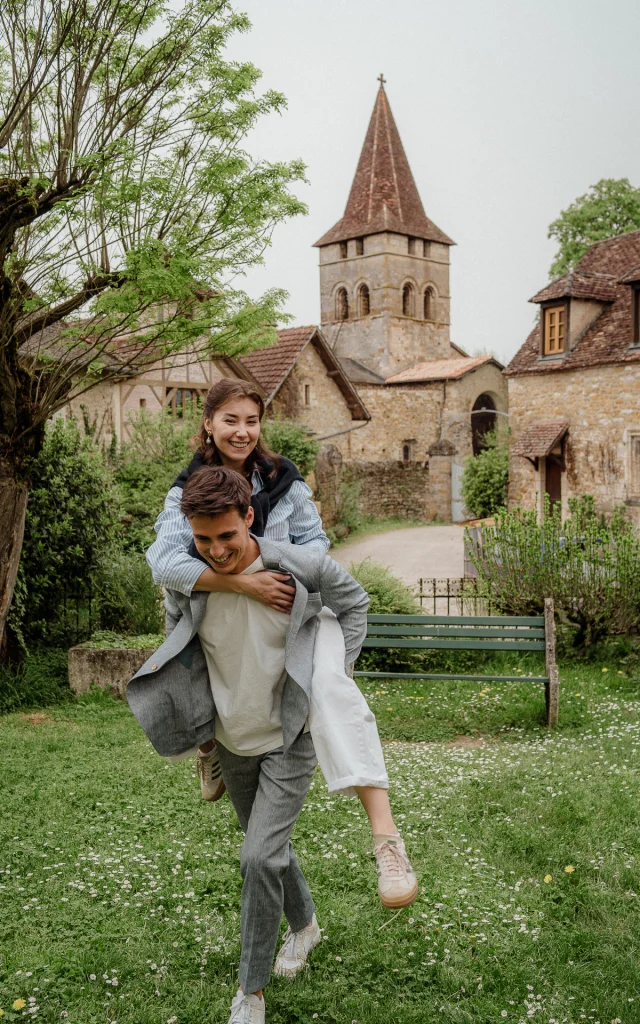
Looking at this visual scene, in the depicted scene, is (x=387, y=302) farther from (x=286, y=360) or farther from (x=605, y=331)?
(x=605, y=331)

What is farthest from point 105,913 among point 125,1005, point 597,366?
point 597,366

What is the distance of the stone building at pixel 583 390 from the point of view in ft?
71.9

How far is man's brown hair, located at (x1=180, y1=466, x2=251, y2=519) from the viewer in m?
2.89

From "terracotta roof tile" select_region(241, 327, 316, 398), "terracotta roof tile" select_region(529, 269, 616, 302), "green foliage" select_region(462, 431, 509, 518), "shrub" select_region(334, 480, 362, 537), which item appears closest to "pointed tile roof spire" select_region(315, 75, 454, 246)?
"terracotta roof tile" select_region(241, 327, 316, 398)

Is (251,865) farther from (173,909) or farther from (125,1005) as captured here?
(173,909)

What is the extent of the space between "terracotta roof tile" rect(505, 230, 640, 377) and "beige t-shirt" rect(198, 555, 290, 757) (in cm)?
1965

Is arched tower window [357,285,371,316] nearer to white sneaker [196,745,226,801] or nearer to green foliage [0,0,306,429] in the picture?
green foliage [0,0,306,429]

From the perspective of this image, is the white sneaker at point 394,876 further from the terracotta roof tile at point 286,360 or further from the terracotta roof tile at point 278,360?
the terracotta roof tile at point 278,360

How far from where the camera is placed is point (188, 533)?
316 centimetres

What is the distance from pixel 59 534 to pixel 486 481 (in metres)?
22.8

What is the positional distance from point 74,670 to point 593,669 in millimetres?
5189

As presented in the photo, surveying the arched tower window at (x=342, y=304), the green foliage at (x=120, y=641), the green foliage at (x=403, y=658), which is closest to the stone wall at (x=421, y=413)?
the arched tower window at (x=342, y=304)

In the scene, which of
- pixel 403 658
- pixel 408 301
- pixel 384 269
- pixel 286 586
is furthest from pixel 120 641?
pixel 408 301

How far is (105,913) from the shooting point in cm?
411
